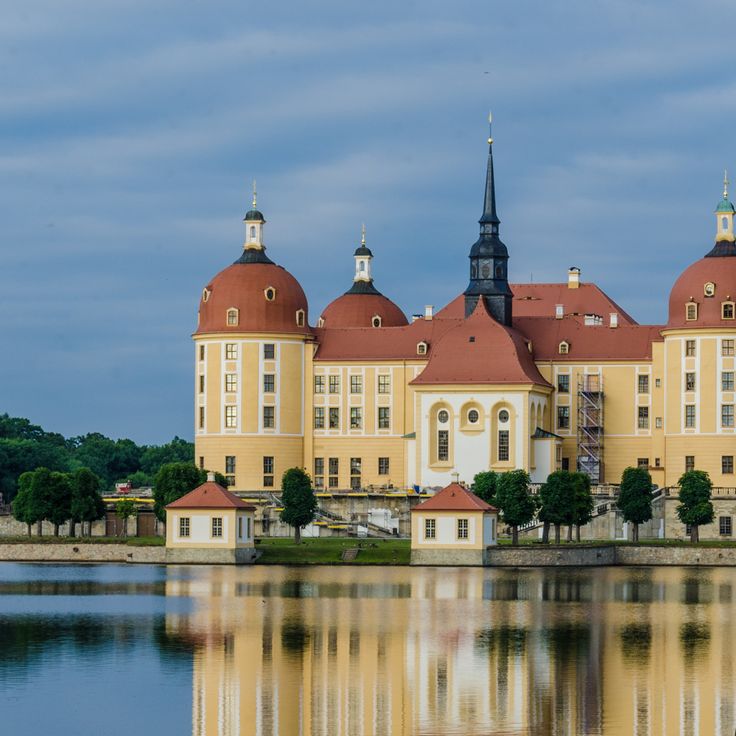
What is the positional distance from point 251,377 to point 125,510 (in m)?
12.7

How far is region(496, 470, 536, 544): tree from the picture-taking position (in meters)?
94.9

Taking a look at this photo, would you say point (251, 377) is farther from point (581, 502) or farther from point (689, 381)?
point (581, 502)

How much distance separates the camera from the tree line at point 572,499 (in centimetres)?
9538

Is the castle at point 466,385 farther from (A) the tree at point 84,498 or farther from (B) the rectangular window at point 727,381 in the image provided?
(A) the tree at point 84,498

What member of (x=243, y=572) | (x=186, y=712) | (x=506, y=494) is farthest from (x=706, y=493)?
(x=186, y=712)

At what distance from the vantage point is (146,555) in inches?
3748

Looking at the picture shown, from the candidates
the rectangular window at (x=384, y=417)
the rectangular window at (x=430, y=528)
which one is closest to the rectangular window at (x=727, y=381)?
the rectangular window at (x=384, y=417)

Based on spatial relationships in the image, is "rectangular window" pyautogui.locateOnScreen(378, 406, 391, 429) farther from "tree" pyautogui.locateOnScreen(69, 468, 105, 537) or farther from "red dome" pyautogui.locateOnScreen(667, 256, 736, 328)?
"tree" pyautogui.locateOnScreen(69, 468, 105, 537)

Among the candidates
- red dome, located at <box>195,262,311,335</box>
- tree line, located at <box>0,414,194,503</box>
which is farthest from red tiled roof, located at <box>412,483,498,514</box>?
tree line, located at <box>0,414,194,503</box>

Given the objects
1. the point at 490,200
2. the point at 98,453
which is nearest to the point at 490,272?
the point at 490,200

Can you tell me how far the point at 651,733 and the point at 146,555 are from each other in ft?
186

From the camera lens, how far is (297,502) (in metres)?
98.9

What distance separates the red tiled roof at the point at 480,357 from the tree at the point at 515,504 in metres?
15.5

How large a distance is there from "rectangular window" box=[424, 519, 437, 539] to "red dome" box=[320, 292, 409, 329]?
115 ft
